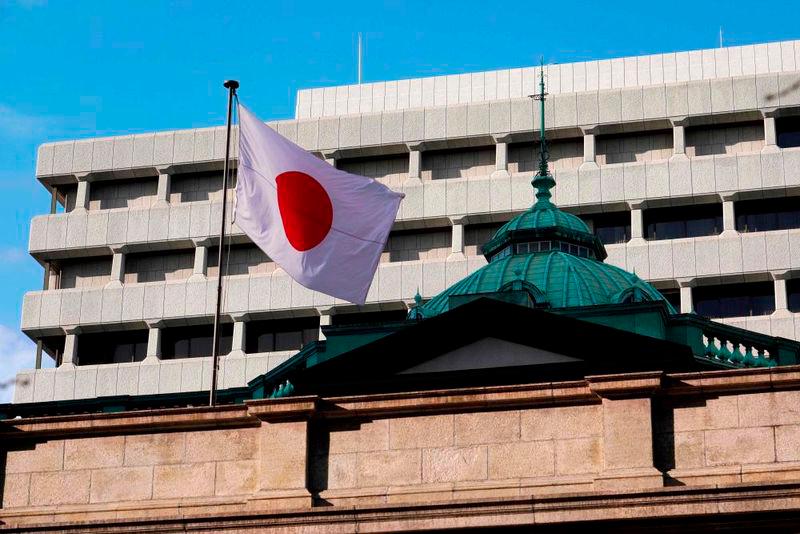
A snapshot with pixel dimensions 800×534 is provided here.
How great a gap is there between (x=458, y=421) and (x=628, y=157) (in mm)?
54898

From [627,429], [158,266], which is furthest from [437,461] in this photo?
[158,266]

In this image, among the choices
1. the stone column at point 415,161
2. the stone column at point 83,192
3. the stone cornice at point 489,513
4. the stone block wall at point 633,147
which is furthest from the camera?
the stone column at point 83,192

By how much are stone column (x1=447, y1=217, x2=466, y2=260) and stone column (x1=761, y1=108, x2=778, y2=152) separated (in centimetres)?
1242

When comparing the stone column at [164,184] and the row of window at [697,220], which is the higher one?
the stone column at [164,184]

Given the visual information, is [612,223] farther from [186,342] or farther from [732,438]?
[732,438]

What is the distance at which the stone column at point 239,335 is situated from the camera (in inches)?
3378

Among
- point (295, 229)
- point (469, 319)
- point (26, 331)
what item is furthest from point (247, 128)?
point (26, 331)

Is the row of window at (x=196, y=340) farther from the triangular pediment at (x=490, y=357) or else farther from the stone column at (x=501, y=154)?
the triangular pediment at (x=490, y=357)

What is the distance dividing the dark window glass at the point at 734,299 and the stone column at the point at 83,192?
90.5 ft

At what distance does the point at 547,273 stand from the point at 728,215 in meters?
28.1

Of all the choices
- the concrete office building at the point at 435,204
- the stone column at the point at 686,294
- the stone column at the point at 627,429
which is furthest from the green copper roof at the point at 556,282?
the concrete office building at the point at 435,204

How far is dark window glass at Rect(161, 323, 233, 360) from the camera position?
88812 mm

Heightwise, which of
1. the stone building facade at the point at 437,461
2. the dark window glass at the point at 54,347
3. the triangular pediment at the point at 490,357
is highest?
the dark window glass at the point at 54,347

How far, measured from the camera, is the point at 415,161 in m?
87.4
